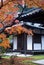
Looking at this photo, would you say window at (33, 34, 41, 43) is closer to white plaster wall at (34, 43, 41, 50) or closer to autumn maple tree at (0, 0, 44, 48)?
white plaster wall at (34, 43, 41, 50)

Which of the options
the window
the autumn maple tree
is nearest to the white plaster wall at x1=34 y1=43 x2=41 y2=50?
the window

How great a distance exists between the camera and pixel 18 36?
35.5 m

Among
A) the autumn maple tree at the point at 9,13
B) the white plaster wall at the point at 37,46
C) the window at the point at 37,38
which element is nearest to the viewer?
the autumn maple tree at the point at 9,13

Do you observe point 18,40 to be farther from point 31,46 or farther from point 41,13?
point 41,13

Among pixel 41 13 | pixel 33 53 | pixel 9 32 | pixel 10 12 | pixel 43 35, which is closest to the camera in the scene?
pixel 41 13

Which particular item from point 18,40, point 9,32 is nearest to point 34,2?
point 9,32

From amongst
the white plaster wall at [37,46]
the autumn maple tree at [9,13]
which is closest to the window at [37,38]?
the white plaster wall at [37,46]

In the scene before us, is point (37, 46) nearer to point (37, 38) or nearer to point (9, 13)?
point (37, 38)

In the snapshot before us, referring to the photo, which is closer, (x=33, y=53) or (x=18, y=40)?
(x=33, y=53)

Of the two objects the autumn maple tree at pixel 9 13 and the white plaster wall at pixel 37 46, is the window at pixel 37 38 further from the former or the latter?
the autumn maple tree at pixel 9 13

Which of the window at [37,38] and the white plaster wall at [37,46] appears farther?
the window at [37,38]

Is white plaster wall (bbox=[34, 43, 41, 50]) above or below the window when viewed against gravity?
below

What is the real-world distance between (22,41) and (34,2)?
726 inches

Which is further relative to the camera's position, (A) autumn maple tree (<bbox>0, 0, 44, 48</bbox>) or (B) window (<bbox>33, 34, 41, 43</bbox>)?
(B) window (<bbox>33, 34, 41, 43</bbox>)
